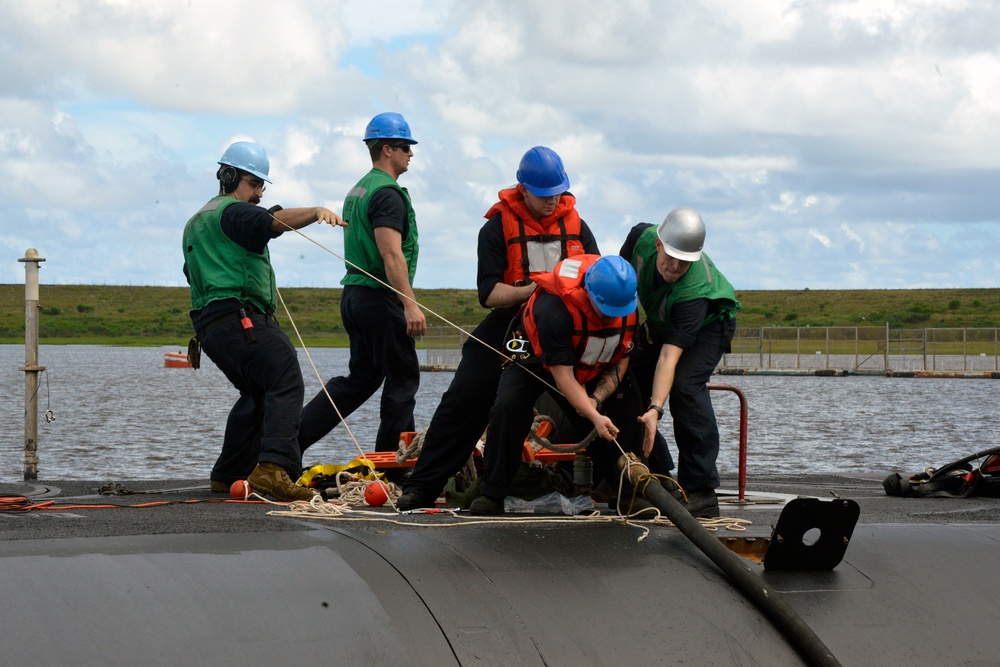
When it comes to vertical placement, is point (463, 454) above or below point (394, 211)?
below

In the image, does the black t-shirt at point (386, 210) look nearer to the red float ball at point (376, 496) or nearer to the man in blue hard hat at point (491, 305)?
the man in blue hard hat at point (491, 305)

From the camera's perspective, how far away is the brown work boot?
7.54 metres

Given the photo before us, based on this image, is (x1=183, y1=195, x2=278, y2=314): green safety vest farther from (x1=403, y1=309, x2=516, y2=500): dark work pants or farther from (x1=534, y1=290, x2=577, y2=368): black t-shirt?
(x1=534, y1=290, x2=577, y2=368): black t-shirt

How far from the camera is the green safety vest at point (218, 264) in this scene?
26.0ft

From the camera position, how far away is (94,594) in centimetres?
473

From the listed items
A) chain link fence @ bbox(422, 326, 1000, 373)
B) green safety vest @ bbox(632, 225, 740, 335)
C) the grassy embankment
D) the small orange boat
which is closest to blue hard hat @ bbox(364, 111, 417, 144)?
green safety vest @ bbox(632, 225, 740, 335)

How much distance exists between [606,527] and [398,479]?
2617 millimetres

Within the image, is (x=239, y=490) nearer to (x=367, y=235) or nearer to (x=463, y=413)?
(x=463, y=413)

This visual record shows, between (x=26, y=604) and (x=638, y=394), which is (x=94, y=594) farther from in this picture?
(x=638, y=394)

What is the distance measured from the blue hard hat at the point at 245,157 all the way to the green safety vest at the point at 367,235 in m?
0.73

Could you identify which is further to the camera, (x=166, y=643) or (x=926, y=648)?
(x=926, y=648)

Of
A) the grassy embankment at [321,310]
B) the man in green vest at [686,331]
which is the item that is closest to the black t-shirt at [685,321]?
the man in green vest at [686,331]

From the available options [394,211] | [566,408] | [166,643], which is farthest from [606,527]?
[394,211]

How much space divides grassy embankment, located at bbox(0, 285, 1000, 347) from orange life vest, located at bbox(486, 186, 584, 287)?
89.7 m
